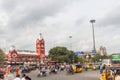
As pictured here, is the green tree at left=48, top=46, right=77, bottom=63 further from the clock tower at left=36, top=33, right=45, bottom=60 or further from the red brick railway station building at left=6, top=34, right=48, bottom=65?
the clock tower at left=36, top=33, right=45, bottom=60

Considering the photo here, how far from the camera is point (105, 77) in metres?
21.3

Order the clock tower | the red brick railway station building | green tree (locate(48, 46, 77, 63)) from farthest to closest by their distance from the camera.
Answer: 1. the clock tower
2. the red brick railway station building
3. green tree (locate(48, 46, 77, 63))

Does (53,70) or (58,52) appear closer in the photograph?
(53,70)

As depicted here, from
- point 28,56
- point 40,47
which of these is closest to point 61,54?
point 28,56

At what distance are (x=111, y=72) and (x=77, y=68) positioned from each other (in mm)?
26541

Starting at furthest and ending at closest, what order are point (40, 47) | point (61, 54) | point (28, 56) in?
point (40, 47) < point (28, 56) < point (61, 54)

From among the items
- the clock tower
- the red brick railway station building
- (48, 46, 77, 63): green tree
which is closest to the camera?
(48, 46, 77, 63): green tree

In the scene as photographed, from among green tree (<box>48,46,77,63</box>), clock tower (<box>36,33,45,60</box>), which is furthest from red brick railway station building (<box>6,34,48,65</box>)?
green tree (<box>48,46,77,63</box>)

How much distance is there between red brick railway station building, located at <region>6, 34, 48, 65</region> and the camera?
126 metres

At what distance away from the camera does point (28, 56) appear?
138 m

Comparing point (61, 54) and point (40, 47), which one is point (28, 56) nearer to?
point (40, 47)

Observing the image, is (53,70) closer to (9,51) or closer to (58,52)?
(58,52)

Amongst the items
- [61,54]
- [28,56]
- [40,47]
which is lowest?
[28,56]

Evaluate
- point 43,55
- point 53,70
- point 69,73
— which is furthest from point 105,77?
point 43,55
